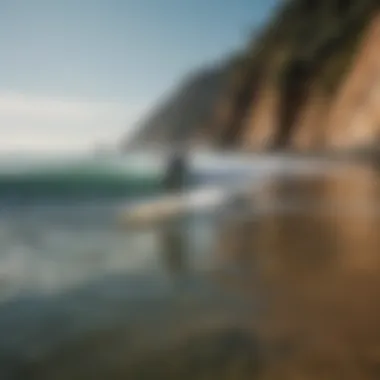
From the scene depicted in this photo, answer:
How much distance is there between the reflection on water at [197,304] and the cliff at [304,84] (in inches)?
816

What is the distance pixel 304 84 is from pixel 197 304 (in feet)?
130

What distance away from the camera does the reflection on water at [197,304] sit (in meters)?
3.34

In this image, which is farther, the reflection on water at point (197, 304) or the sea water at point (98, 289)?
the sea water at point (98, 289)

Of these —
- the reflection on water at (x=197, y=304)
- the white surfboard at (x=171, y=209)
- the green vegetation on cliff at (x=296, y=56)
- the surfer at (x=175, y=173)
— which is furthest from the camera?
the green vegetation on cliff at (x=296, y=56)

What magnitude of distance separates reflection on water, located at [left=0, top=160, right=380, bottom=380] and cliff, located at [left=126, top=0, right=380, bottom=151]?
68.0 feet

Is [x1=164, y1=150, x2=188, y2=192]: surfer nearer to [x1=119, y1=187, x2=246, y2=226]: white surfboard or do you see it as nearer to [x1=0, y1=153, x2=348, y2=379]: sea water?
[x1=119, y1=187, x2=246, y2=226]: white surfboard

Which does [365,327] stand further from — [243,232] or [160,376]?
[243,232]

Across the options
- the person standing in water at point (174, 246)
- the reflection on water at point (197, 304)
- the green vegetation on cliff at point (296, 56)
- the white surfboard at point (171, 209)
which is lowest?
the white surfboard at point (171, 209)

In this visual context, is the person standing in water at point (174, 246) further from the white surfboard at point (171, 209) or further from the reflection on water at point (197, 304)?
the white surfboard at point (171, 209)

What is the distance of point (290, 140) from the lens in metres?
42.4

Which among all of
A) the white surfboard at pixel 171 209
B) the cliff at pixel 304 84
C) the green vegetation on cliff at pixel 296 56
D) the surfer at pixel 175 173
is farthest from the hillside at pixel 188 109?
the white surfboard at pixel 171 209

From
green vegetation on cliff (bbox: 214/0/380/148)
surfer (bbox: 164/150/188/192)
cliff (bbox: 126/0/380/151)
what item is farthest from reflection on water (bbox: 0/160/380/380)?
green vegetation on cliff (bbox: 214/0/380/148)

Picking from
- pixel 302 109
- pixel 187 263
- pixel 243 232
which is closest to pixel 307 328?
pixel 187 263

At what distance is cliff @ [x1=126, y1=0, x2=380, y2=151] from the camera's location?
100ft
